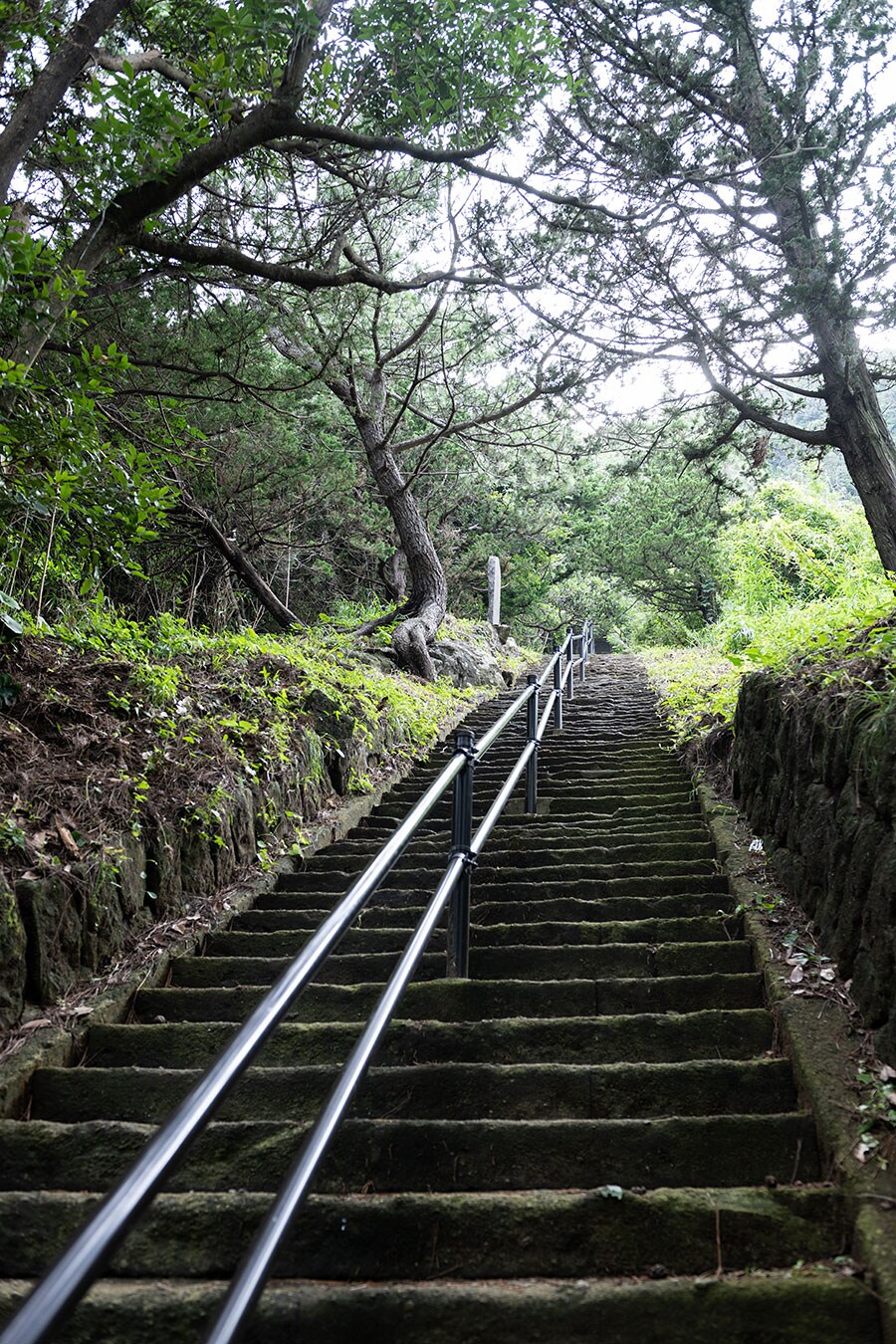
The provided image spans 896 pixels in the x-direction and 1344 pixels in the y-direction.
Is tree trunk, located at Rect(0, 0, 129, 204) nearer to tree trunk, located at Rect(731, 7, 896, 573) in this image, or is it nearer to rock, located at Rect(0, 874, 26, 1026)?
rock, located at Rect(0, 874, 26, 1026)

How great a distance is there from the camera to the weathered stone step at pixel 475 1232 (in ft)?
6.06

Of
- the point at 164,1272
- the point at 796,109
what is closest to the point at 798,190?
the point at 796,109

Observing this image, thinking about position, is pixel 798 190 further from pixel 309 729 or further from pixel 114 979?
pixel 114 979

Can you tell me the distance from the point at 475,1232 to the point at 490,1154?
285mm

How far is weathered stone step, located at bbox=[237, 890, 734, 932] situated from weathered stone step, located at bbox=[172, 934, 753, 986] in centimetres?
36

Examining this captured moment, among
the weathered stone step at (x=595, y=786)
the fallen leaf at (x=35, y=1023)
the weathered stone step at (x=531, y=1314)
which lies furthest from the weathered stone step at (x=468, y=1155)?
the weathered stone step at (x=595, y=786)

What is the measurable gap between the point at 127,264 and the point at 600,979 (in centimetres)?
522

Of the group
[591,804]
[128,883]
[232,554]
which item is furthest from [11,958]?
[232,554]

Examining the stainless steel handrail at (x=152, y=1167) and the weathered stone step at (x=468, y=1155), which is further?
the weathered stone step at (x=468, y=1155)

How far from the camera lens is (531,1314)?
1667mm

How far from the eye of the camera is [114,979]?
3.18 metres

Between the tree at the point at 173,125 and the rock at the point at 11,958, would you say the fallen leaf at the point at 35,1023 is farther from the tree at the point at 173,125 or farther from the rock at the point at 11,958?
the tree at the point at 173,125

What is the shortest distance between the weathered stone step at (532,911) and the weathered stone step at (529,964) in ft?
1.20

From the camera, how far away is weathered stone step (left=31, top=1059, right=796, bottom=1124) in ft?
7.90
